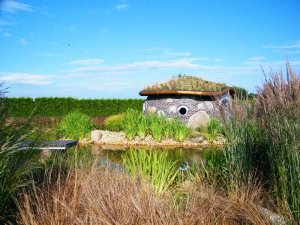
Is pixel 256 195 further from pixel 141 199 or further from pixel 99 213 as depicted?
pixel 99 213

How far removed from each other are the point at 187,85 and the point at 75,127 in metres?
5.48

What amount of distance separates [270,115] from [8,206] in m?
3.04

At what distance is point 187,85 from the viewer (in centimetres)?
1775

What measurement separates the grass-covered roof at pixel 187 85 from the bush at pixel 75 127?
12.5 feet

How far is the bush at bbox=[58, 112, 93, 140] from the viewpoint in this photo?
51.3 ft

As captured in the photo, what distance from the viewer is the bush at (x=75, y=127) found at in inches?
615

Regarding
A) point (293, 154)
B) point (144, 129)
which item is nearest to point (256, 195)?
point (293, 154)

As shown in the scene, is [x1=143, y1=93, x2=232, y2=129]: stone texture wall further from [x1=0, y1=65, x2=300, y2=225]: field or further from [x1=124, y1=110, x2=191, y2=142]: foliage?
[x1=0, y1=65, x2=300, y2=225]: field

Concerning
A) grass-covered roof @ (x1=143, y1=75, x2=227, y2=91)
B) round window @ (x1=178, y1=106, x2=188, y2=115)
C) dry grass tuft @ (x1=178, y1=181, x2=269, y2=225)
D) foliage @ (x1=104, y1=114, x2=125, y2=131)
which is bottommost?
dry grass tuft @ (x1=178, y1=181, x2=269, y2=225)

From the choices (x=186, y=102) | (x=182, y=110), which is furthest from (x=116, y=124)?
(x=186, y=102)

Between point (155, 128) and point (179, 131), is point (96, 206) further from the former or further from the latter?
point (179, 131)

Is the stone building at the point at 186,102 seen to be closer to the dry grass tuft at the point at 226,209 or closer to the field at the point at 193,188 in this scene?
the field at the point at 193,188

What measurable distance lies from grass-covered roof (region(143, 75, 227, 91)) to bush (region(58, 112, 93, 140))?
382 centimetres

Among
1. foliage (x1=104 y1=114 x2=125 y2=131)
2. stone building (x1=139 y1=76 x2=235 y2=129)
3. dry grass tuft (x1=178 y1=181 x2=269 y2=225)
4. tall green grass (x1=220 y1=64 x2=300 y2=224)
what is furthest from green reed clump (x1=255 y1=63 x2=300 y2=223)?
stone building (x1=139 y1=76 x2=235 y2=129)
